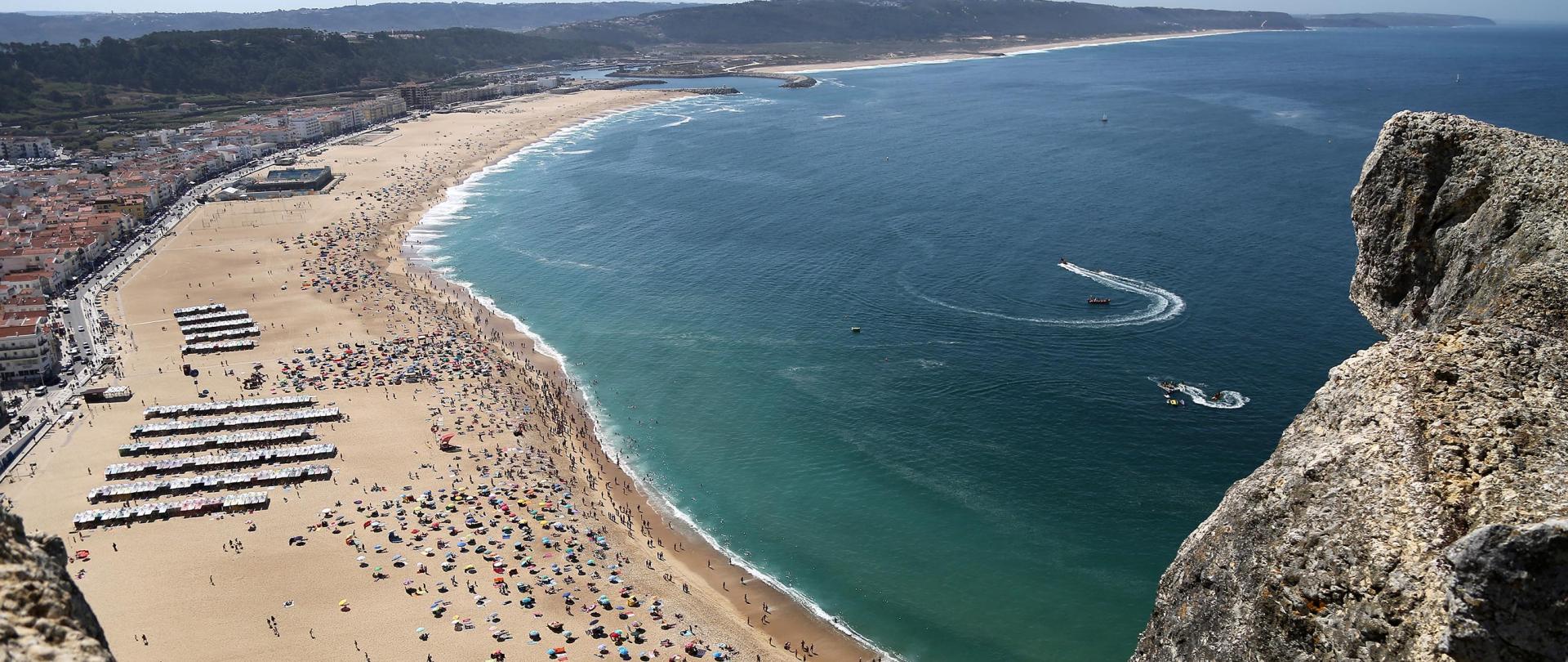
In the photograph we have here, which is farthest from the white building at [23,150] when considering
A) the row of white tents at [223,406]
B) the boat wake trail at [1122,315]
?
the boat wake trail at [1122,315]

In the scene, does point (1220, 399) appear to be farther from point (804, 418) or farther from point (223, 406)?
point (223, 406)

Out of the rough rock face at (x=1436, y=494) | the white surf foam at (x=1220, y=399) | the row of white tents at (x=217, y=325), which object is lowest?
the white surf foam at (x=1220, y=399)

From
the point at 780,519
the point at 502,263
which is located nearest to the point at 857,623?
the point at 780,519

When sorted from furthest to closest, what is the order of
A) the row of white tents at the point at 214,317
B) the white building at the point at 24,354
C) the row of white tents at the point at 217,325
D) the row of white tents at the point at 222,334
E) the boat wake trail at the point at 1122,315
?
the row of white tents at the point at 214,317 → the row of white tents at the point at 217,325 → the boat wake trail at the point at 1122,315 → the row of white tents at the point at 222,334 → the white building at the point at 24,354

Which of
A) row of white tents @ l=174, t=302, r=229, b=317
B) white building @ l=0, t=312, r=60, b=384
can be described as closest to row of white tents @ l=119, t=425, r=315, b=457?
white building @ l=0, t=312, r=60, b=384

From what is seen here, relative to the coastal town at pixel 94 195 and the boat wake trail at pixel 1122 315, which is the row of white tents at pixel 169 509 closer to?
the coastal town at pixel 94 195

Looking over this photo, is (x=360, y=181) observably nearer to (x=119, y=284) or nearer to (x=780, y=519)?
(x=119, y=284)

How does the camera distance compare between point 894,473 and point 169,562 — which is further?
point 894,473
